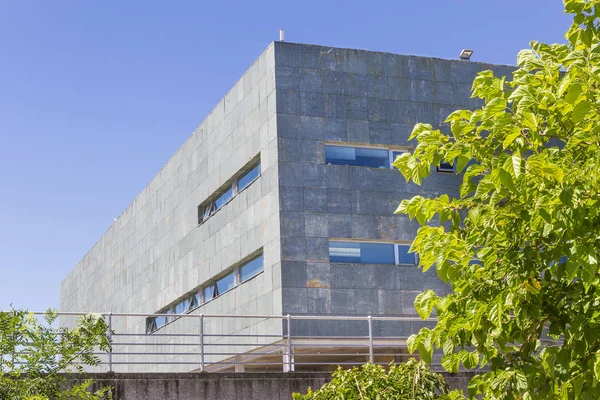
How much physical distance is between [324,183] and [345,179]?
74cm

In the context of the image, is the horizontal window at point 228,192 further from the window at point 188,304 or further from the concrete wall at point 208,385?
the concrete wall at point 208,385

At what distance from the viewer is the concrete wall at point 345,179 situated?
27.8 metres

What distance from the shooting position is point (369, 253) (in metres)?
28.7

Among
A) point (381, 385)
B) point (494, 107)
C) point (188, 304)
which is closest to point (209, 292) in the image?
point (188, 304)

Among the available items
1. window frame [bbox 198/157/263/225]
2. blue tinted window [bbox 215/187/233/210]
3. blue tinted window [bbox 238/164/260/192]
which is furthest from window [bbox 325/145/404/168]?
blue tinted window [bbox 215/187/233/210]

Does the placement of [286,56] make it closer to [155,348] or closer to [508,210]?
[155,348]

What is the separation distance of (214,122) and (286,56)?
6.22 metres

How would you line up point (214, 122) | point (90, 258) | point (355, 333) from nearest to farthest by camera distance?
point (355, 333) → point (214, 122) → point (90, 258)

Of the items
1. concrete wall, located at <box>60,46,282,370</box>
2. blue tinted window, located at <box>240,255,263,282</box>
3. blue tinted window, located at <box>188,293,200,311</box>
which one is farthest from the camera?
blue tinted window, located at <box>188,293,200,311</box>

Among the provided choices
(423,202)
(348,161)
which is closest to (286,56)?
(348,161)

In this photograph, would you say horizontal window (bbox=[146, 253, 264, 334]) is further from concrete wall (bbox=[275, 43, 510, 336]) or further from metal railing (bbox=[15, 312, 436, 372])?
concrete wall (bbox=[275, 43, 510, 336])

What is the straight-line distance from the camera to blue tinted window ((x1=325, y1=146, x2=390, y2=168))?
28.9 m

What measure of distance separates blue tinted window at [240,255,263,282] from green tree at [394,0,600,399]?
65.7ft

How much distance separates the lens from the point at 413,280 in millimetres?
28688
